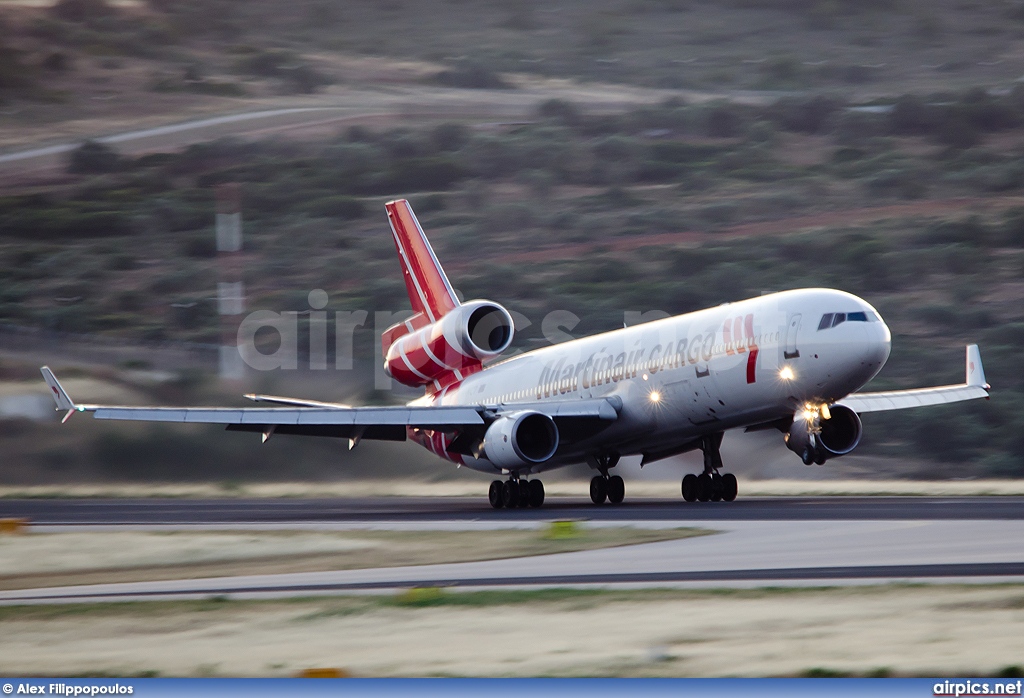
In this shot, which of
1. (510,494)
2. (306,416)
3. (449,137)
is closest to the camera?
(510,494)

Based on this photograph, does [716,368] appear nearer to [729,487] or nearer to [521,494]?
[729,487]

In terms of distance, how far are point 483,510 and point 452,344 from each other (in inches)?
226

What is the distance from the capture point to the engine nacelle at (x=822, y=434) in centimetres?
2784

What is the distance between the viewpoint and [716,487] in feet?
105

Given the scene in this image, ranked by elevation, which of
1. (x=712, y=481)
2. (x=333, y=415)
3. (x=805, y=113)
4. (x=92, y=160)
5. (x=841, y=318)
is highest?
(x=92, y=160)

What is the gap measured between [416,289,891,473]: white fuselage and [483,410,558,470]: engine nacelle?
2.10ft

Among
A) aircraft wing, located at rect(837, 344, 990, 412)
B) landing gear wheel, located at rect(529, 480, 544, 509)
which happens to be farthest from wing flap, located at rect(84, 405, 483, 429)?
aircraft wing, located at rect(837, 344, 990, 412)

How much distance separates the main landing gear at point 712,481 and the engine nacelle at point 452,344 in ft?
22.2

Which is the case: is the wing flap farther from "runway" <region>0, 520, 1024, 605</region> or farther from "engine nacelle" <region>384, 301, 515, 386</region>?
"runway" <region>0, 520, 1024, 605</region>

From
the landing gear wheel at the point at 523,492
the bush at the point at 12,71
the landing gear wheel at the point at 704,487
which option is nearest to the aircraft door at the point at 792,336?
the landing gear wheel at the point at 704,487

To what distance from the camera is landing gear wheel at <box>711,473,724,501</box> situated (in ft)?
105

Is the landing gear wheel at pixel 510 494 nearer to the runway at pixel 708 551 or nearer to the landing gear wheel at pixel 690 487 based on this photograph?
the runway at pixel 708 551

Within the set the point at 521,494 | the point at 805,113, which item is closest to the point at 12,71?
the point at 805,113

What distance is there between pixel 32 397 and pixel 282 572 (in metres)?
32.7
